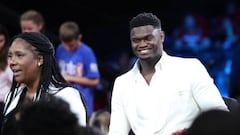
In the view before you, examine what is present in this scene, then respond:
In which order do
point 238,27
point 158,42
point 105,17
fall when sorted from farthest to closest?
point 105,17, point 238,27, point 158,42

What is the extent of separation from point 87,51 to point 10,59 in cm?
306

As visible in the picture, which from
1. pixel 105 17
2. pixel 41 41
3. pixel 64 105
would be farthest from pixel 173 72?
pixel 105 17

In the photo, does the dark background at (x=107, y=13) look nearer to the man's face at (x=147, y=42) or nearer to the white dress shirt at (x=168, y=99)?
the man's face at (x=147, y=42)

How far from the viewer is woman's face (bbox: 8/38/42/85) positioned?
168 inches

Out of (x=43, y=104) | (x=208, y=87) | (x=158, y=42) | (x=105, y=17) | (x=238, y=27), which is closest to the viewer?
(x=43, y=104)

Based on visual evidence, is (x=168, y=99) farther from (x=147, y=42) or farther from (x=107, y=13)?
(x=107, y=13)

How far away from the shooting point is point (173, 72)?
4.33m

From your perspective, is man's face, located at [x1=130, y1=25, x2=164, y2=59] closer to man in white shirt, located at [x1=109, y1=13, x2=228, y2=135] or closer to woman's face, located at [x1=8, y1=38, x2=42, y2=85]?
man in white shirt, located at [x1=109, y1=13, x2=228, y2=135]

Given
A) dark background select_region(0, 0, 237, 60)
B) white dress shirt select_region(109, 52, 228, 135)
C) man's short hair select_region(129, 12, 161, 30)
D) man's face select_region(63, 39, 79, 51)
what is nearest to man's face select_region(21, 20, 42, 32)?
man's face select_region(63, 39, 79, 51)

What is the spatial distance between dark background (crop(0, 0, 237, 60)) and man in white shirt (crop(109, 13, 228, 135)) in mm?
6183

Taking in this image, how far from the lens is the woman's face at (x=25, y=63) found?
4.27 metres

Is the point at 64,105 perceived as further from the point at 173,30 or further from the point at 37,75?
the point at 173,30

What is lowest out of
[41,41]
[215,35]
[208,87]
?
[215,35]

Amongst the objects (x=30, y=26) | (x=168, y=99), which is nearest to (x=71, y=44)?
(x=30, y=26)
